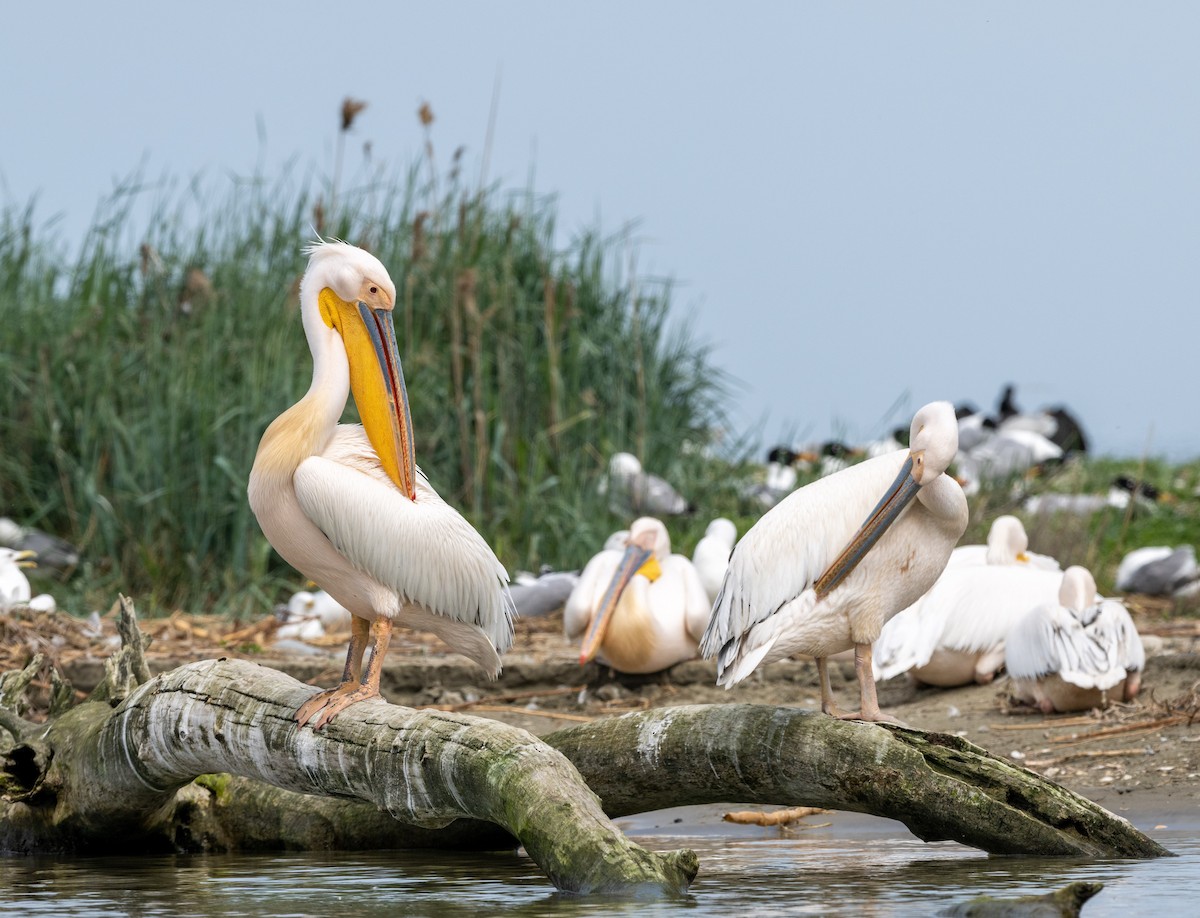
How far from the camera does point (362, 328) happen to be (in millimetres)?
4730

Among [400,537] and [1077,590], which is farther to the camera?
[1077,590]

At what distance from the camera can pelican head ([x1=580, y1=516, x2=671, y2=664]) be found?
6.58 meters

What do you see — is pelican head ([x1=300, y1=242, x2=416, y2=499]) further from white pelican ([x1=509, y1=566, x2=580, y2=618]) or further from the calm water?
white pelican ([x1=509, y1=566, x2=580, y2=618])

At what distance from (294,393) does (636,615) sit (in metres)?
3.43

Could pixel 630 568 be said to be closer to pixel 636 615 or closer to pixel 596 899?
pixel 636 615

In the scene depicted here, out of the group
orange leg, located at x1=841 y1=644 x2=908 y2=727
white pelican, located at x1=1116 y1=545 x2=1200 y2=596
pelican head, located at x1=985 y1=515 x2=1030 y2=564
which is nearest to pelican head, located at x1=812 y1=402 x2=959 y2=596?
orange leg, located at x1=841 y1=644 x2=908 y2=727

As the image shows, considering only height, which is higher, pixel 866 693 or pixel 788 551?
pixel 788 551

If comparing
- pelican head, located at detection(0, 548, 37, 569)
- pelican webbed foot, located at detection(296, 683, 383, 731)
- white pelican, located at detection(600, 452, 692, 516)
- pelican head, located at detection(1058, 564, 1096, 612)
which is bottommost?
pelican webbed foot, located at detection(296, 683, 383, 731)

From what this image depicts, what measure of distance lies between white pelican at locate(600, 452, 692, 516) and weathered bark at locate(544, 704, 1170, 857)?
17.0 feet

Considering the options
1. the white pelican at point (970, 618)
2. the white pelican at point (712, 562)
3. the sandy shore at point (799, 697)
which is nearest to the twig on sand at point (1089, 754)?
the sandy shore at point (799, 697)

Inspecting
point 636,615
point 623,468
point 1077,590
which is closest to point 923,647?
point 1077,590

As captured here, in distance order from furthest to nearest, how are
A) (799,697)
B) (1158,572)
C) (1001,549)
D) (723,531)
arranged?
(1158,572) < (723,531) < (1001,549) < (799,697)

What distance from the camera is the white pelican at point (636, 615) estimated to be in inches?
260

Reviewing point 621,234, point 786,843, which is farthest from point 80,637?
point 621,234
